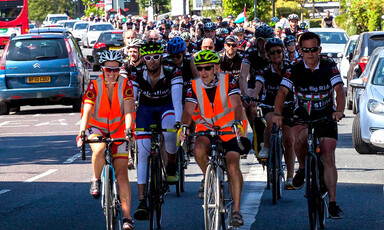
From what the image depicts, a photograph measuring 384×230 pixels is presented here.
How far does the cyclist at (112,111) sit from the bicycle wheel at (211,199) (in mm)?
819

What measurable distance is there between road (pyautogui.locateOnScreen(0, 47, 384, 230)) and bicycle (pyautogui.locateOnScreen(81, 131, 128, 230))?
3.34 ft

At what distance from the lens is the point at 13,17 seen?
171 feet

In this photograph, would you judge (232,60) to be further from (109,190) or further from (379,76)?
(109,190)

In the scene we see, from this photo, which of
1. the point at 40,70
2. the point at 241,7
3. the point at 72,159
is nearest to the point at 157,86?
the point at 72,159

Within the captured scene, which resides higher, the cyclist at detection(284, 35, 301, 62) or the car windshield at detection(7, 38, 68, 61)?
the cyclist at detection(284, 35, 301, 62)

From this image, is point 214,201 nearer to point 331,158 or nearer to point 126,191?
point 126,191

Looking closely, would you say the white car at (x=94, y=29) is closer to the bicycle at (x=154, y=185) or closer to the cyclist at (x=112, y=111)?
the bicycle at (x=154, y=185)

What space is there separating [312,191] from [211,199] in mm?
1007

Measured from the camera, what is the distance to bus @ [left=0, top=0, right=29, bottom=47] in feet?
170

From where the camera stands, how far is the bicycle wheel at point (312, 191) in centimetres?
802

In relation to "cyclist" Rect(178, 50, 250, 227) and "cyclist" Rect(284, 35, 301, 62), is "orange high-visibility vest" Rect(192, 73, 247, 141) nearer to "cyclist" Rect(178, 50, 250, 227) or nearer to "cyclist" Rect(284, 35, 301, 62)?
"cyclist" Rect(178, 50, 250, 227)

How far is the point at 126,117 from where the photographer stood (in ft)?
26.4

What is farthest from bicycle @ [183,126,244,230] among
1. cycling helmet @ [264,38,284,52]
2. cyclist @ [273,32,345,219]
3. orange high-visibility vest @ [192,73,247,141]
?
cycling helmet @ [264,38,284,52]

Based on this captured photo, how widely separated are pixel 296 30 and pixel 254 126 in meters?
10.1
